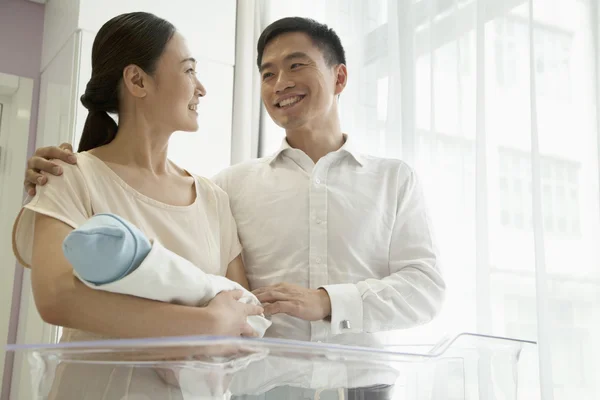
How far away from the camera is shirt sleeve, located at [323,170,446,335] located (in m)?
1.04

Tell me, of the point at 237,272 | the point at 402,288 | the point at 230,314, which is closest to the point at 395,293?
the point at 402,288

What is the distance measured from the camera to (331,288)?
103cm

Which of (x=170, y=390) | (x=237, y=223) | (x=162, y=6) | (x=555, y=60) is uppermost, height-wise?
(x=162, y=6)

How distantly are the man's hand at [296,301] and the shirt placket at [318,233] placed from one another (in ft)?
0.31

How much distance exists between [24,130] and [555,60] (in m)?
2.22

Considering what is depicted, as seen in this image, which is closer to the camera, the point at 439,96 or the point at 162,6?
the point at 439,96

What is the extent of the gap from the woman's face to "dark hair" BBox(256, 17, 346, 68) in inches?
13.6

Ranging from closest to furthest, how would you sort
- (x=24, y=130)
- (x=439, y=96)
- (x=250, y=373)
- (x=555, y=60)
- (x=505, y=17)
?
(x=250, y=373), (x=555, y=60), (x=505, y=17), (x=439, y=96), (x=24, y=130)

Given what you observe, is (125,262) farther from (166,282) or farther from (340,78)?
(340,78)

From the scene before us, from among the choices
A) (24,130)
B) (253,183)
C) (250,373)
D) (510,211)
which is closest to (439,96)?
(510,211)

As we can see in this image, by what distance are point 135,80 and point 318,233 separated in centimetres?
44

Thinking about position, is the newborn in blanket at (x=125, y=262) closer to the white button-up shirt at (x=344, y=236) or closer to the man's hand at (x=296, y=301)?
the man's hand at (x=296, y=301)

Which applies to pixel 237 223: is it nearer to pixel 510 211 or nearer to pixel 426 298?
pixel 426 298

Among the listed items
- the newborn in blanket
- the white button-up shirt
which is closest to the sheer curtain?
the white button-up shirt
